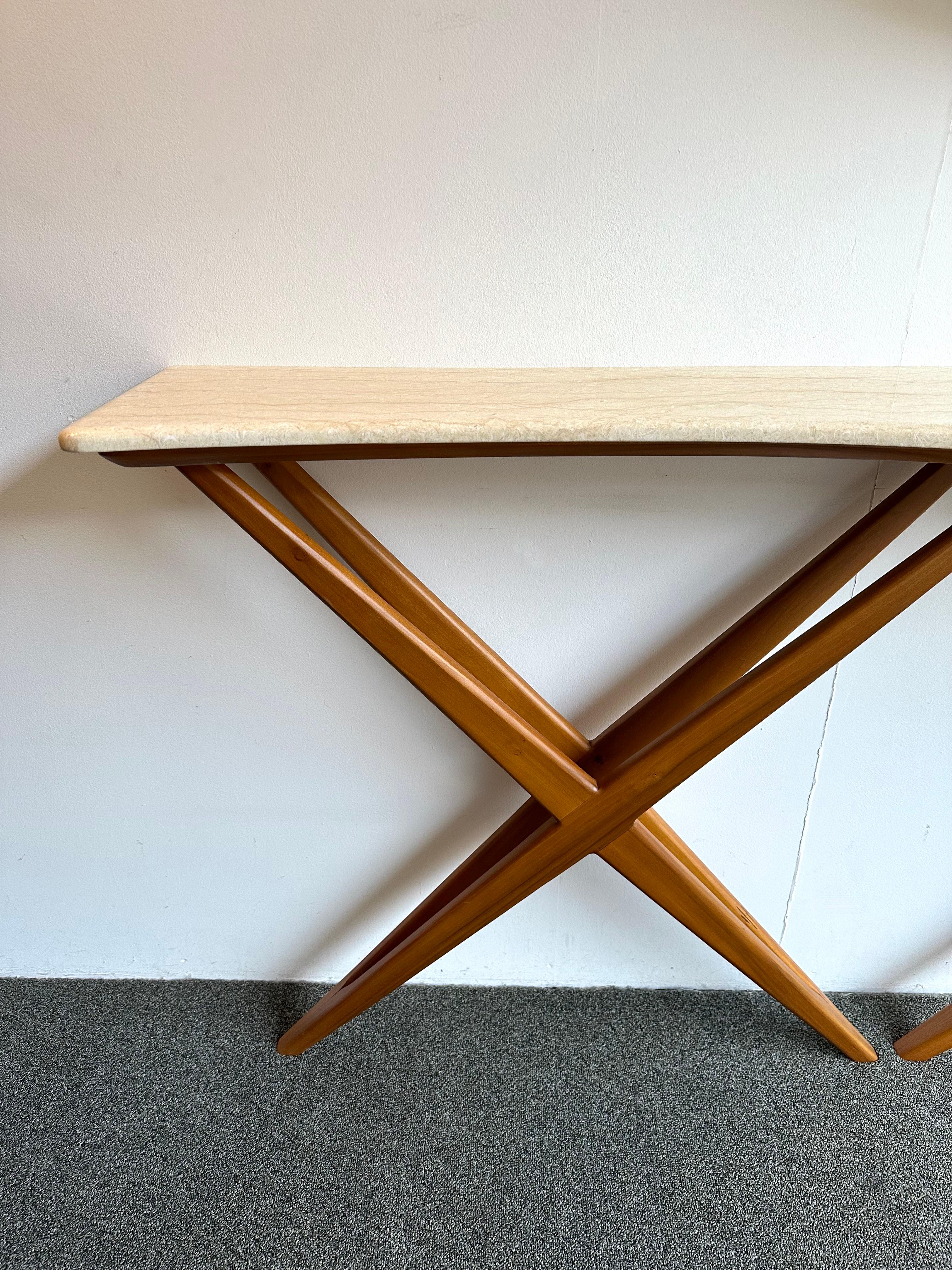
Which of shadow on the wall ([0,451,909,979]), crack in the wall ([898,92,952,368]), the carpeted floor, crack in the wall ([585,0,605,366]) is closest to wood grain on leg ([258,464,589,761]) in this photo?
shadow on the wall ([0,451,909,979])

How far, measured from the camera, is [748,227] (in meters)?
0.96

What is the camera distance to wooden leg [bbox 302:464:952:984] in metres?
0.98

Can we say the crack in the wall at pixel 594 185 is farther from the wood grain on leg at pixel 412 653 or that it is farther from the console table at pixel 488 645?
the wood grain on leg at pixel 412 653

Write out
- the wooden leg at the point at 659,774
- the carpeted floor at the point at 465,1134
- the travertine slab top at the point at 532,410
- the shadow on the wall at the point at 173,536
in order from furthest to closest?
the shadow on the wall at the point at 173,536, the carpeted floor at the point at 465,1134, the wooden leg at the point at 659,774, the travertine slab top at the point at 532,410

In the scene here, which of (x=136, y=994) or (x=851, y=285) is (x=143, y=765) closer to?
(x=136, y=994)

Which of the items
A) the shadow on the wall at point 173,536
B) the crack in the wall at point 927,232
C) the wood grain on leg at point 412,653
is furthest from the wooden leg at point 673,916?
the crack in the wall at point 927,232

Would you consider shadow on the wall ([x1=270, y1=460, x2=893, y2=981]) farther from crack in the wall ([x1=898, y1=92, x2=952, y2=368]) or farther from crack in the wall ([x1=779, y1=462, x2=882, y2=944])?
crack in the wall ([x1=898, y1=92, x2=952, y2=368])

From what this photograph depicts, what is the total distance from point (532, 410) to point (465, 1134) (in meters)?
0.88

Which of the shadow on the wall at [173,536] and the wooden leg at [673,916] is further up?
the shadow on the wall at [173,536]

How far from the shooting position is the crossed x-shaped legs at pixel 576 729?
88 centimetres

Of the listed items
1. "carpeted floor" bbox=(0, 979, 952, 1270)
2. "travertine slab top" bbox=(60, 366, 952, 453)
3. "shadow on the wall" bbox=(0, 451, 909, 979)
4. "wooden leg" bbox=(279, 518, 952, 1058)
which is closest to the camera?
"travertine slab top" bbox=(60, 366, 952, 453)

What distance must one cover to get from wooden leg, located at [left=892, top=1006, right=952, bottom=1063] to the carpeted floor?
0.02 m

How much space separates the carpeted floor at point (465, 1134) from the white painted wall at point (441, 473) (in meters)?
0.08

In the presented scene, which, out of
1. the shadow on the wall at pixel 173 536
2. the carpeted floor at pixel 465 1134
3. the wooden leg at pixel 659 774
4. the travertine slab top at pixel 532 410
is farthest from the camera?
the shadow on the wall at pixel 173 536
